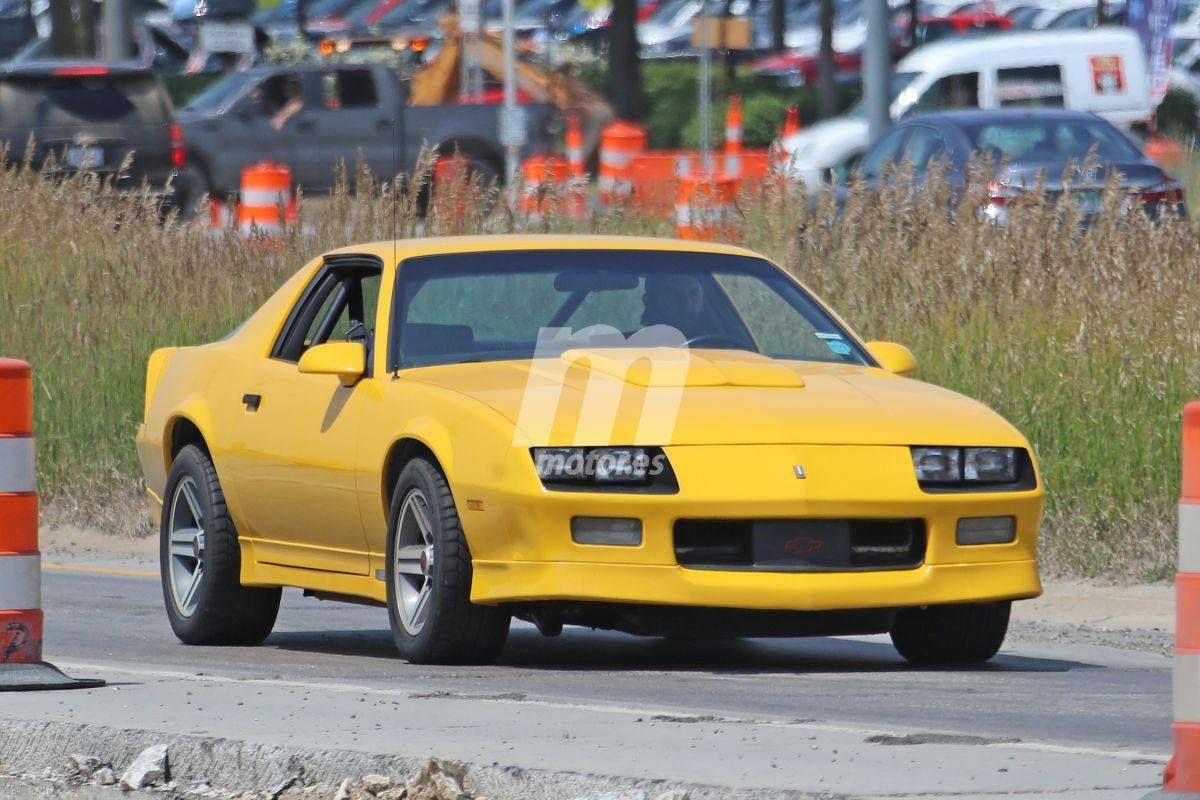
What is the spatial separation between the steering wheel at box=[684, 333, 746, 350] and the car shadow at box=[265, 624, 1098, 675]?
1.03 metres

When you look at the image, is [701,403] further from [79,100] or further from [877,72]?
[79,100]

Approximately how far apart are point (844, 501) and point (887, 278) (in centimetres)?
695

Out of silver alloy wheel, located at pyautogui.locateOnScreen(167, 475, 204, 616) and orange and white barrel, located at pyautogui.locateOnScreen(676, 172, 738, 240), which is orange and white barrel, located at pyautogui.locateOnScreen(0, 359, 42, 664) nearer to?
silver alloy wheel, located at pyautogui.locateOnScreen(167, 475, 204, 616)

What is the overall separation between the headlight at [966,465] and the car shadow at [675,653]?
65 centimetres

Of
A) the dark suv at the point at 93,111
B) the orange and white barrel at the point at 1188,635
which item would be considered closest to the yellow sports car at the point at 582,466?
the orange and white barrel at the point at 1188,635

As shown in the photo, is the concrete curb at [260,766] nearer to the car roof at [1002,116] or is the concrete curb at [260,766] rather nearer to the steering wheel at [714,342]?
the steering wheel at [714,342]

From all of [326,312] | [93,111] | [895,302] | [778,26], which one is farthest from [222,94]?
[778,26]

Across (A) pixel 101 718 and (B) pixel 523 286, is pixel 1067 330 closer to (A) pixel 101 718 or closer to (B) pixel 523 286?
(B) pixel 523 286

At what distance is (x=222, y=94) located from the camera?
3197 centimetres

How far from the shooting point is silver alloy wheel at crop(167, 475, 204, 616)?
29.9 ft

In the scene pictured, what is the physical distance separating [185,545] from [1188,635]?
468cm

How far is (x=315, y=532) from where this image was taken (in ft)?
28.0

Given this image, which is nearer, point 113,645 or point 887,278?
point 113,645

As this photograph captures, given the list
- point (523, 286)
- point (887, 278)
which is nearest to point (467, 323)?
point (523, 286)
